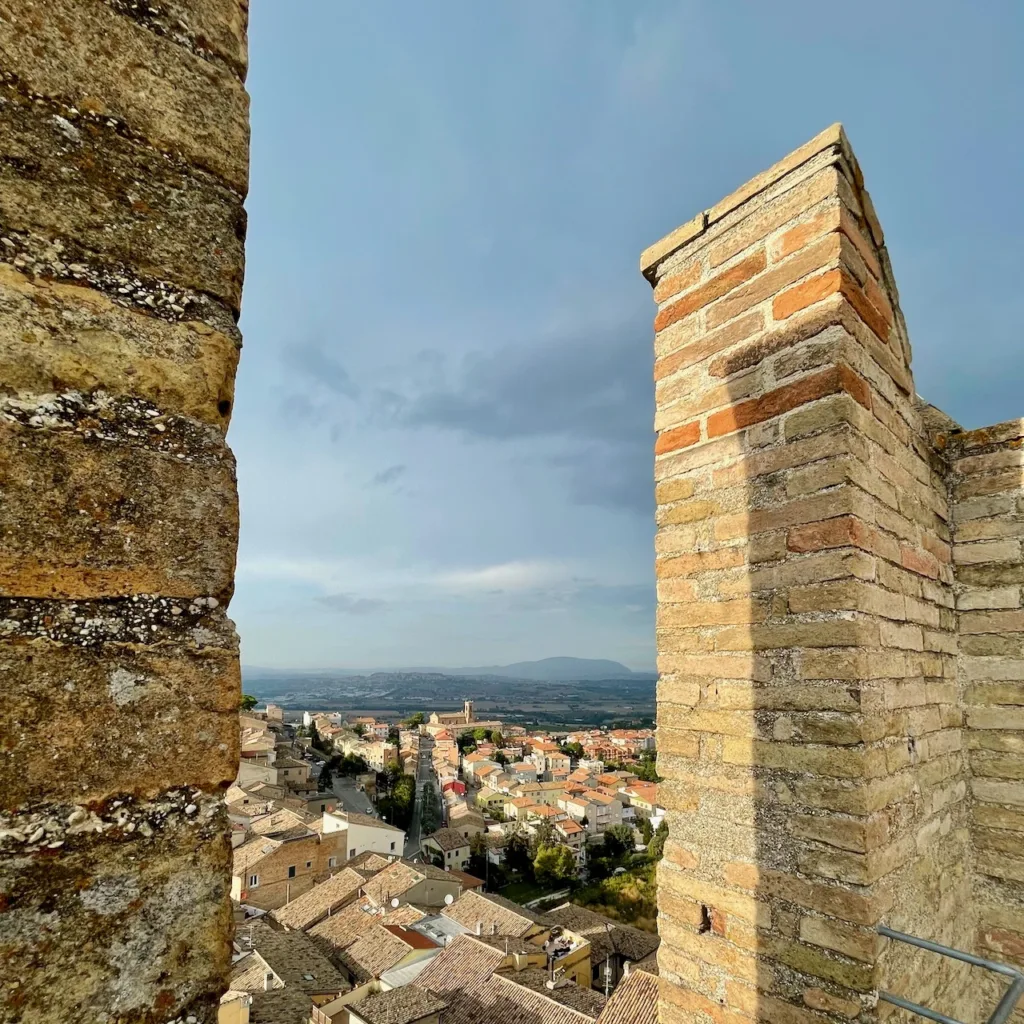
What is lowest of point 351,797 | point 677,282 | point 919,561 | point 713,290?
point 351,797

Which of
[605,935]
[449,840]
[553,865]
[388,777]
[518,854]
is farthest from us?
[388,777]

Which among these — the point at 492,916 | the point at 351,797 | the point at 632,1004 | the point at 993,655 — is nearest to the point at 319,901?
the point at 492,916

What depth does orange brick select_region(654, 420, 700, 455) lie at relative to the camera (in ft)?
8.41

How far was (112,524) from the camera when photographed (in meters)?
0.86

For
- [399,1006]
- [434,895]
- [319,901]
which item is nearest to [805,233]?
[399,1006]

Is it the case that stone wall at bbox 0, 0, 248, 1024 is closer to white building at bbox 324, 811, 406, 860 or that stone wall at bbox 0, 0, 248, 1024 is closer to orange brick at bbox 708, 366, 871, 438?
orange brick at bbox 708, 366, 871, 438

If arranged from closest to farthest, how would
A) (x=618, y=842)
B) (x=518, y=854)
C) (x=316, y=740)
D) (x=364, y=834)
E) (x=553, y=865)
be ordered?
(x=364, y=834)
(x=553, y=865)
(x=518, y=854)
(x=618, y=842)
(x=316, y=740)

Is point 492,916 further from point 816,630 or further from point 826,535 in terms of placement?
point 826,535

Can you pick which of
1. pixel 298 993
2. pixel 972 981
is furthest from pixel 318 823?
pixel 972 981

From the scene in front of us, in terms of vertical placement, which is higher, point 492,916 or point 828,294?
point 828,294

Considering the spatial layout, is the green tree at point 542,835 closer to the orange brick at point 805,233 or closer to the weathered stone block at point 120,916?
the orange brick at point 805,233

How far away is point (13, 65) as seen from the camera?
0.91 m

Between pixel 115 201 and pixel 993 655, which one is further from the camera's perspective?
pixel 993 655

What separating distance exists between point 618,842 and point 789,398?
4059 centimetres
